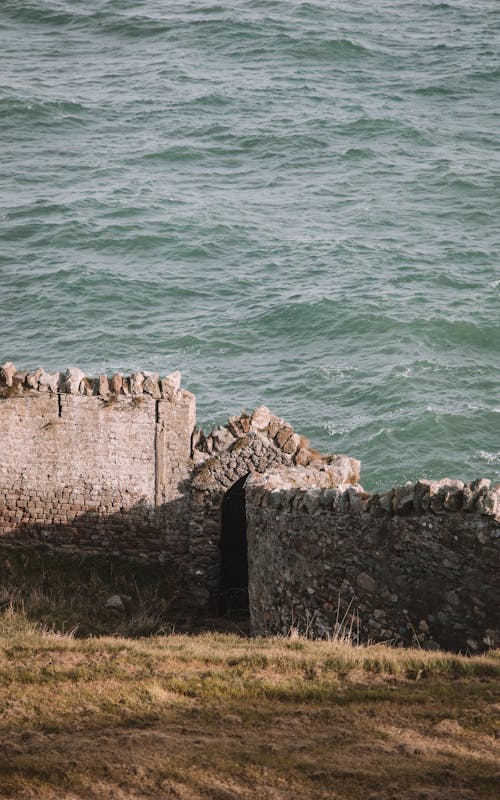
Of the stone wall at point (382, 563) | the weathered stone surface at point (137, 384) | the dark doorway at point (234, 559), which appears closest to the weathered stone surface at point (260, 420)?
the dark doorway at point (234, 559)

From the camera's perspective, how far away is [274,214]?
169 ft

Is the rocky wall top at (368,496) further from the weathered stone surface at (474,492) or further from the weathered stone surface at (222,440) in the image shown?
the weathered stone surface at (222,440)

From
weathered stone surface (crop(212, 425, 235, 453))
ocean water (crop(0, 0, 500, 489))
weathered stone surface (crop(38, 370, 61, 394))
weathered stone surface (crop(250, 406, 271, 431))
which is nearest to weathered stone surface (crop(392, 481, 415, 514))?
weathered stone surface (crop(250, 406, 271, 431))

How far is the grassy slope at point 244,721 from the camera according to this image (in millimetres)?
10250

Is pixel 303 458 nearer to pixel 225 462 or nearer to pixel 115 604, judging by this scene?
pixel 225 462

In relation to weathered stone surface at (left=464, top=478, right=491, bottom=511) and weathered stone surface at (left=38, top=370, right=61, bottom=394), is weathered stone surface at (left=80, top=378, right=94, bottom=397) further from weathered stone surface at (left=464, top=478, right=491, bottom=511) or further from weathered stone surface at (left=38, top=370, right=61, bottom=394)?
weathered stone surface at (left=464, top=478, right=491, bottom=511)

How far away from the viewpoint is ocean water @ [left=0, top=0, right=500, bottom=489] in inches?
1459

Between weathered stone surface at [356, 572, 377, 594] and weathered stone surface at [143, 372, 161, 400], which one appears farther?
weathered stone surface at [143, 372, 161, 400]

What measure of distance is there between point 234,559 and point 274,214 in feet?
107

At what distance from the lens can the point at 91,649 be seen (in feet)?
46.1

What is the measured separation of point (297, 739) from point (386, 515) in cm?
401

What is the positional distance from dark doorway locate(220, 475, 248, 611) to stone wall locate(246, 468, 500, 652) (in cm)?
365

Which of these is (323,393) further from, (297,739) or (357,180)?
(297,739)

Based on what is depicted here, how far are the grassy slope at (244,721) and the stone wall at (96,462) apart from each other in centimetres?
603
